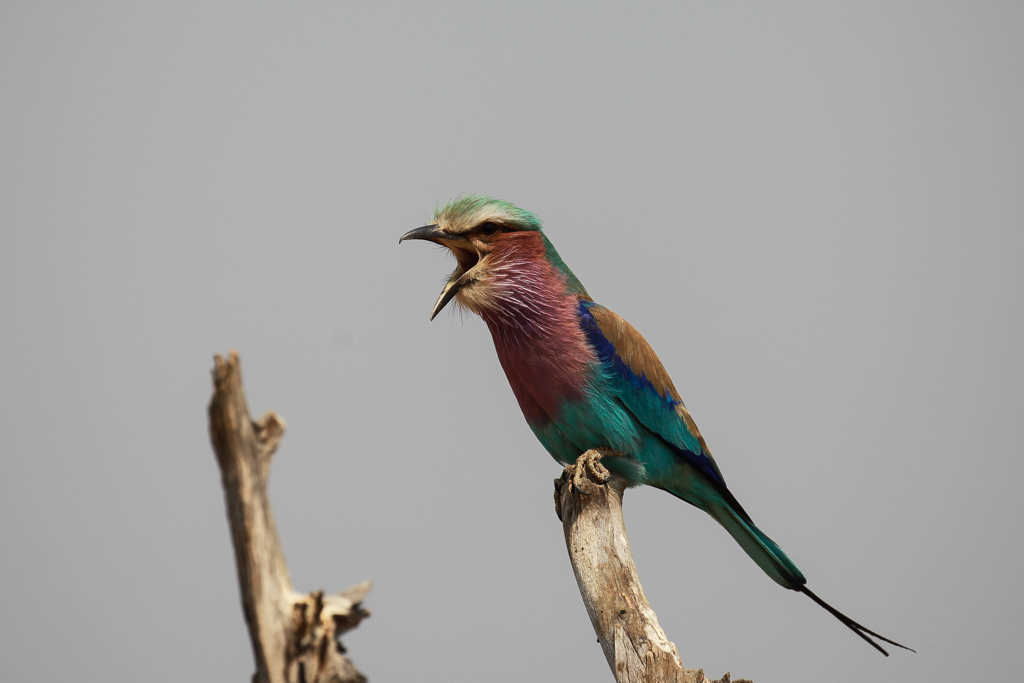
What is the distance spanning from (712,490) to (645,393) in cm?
59

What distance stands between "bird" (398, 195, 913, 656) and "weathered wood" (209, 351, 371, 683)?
1.25 m

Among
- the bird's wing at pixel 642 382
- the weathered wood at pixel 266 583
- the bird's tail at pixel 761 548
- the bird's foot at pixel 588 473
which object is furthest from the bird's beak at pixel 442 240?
the bird's tail at pixel 761 548

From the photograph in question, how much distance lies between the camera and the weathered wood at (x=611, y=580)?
2717 millimetres

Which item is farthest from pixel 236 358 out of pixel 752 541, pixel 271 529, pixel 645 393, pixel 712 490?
pixel 752 541

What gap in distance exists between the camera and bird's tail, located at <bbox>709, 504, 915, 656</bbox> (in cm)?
348

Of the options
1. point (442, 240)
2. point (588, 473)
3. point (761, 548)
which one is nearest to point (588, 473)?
point (588, 473)

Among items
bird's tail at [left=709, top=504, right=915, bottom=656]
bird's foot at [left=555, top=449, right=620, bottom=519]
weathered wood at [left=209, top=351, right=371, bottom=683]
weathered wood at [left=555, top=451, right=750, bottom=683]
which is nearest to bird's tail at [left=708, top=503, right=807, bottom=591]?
bird's tail at [left=709, top=504, right=915, bottom=656]

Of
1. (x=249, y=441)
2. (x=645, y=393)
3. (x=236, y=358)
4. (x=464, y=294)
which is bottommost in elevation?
(x=249, y=441)

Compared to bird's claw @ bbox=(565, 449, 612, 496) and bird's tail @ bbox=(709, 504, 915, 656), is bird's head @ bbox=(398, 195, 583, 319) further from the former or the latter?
bird's tail @ bbox=(709, 504, 915, 656)

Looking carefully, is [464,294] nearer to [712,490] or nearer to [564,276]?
[564,276]

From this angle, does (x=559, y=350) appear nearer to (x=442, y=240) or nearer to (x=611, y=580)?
(x=442, y=240)

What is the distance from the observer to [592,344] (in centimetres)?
317

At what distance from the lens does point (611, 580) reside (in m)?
2.89

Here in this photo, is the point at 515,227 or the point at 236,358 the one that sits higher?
the point at 515,227
